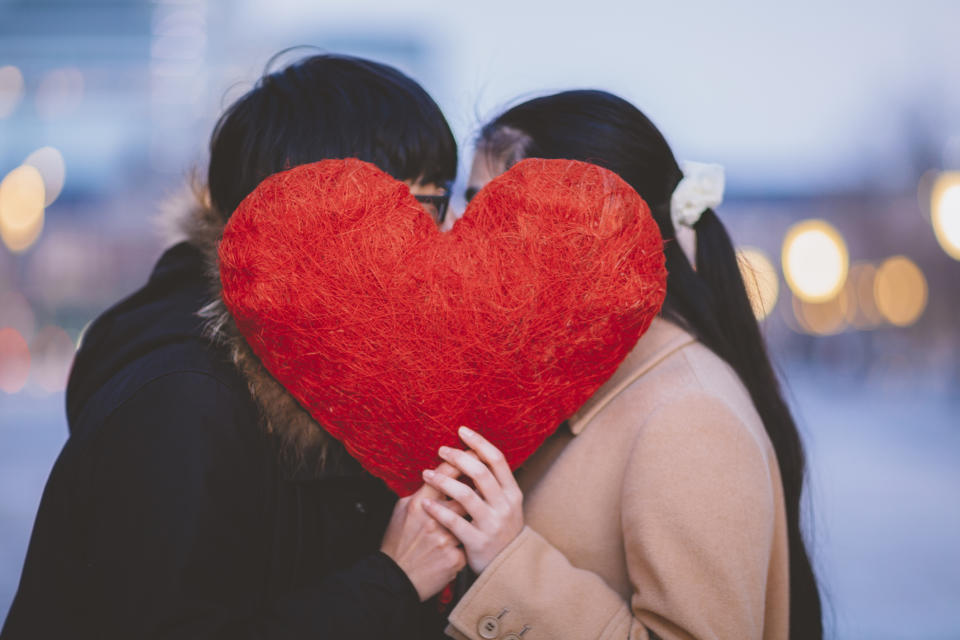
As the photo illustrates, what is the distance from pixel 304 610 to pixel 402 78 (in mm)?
1126

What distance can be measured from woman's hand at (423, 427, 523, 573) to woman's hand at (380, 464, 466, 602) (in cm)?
2

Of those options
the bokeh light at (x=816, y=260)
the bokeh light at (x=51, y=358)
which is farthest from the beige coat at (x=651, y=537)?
the bokeh light at (x=816, y=260)

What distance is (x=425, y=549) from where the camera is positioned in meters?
1.40

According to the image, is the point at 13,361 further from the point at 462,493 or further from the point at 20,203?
the point at 462,493

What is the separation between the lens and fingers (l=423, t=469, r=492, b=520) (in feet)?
4.50

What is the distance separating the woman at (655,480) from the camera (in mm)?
1392

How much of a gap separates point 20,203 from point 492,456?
1910 cm

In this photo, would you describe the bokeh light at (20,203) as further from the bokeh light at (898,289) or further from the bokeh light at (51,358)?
the bokeh light at (898,289)

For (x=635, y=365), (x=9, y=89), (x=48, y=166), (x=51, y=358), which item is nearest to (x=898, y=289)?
(x=51, y=358)

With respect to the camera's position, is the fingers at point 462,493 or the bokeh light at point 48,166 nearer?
the fingers at point 462,493

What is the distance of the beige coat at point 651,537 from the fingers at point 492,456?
109mm

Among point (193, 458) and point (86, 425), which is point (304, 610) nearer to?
point (193, 458)

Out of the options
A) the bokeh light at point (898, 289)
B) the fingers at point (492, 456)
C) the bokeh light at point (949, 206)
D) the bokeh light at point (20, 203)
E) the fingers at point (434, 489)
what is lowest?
the bokeh light at point (898, 289)

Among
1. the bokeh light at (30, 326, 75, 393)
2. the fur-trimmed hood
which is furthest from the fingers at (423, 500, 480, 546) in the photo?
the bokeh light at (30, 326, 75, 393)
